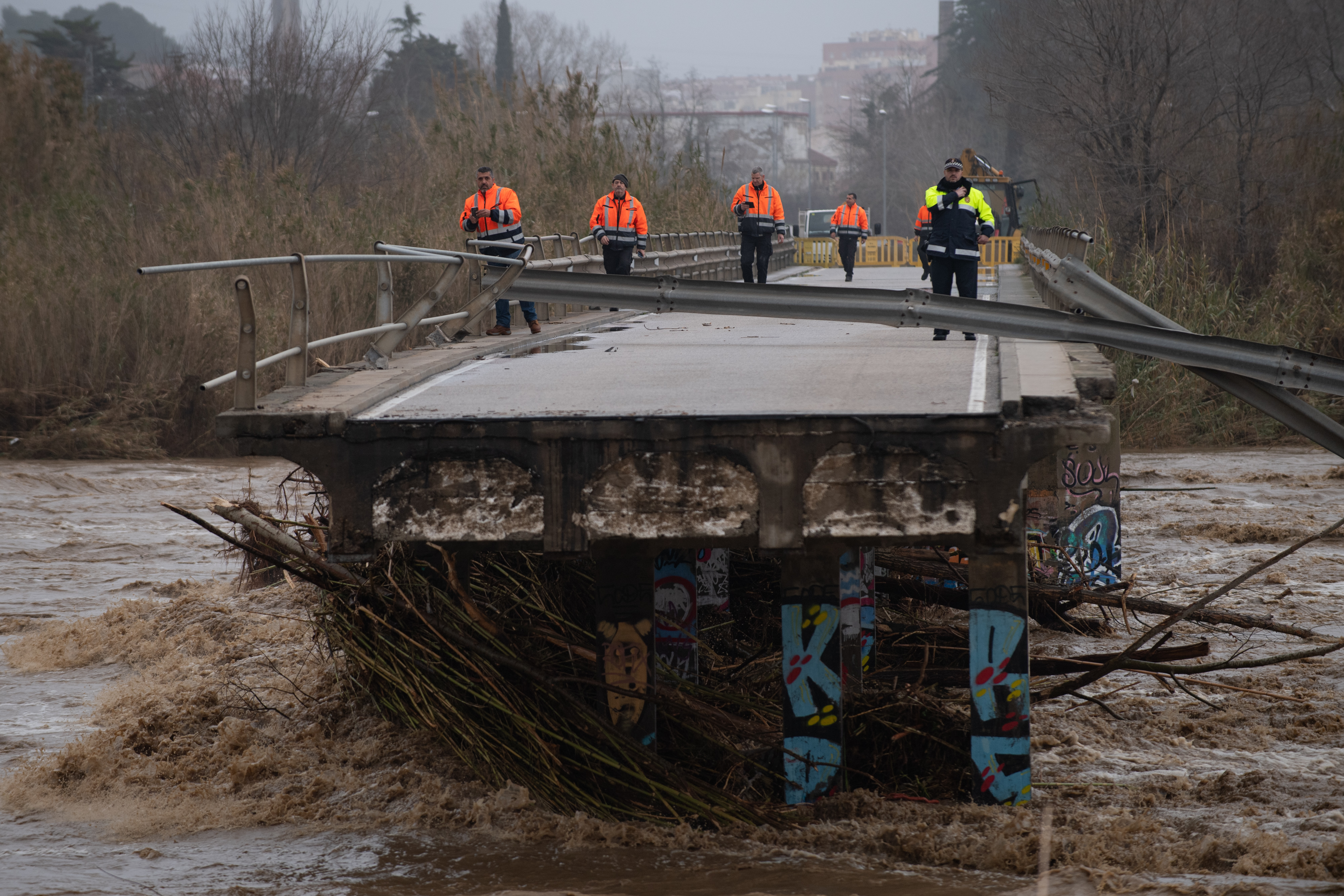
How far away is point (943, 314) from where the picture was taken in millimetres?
8633

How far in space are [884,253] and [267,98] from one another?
2209cm

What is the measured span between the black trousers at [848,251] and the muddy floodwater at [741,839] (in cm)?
1840

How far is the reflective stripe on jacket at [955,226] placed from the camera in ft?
41.5

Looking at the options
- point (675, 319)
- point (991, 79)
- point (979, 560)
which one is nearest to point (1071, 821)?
point (979, 560)

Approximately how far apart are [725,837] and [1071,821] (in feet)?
5.42

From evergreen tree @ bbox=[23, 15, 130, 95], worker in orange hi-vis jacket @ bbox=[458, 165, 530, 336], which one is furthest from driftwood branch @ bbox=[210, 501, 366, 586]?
evergreen tree @ bbox=[23, 15, 130, 95]

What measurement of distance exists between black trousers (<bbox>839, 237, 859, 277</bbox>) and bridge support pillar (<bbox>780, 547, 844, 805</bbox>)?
23.8m

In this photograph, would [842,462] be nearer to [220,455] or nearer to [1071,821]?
[1071,821]

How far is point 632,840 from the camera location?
21.4 ft

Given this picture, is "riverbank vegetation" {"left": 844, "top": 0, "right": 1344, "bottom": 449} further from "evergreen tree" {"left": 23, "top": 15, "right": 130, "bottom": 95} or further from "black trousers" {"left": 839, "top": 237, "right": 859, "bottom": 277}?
"evergreen tree" {"left": 23, "top": 15, "right": 130, "bottom": 95}

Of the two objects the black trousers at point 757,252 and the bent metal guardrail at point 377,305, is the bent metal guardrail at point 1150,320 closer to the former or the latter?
the bent metal guardrail at point 377,305

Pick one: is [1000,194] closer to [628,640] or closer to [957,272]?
[957,272]

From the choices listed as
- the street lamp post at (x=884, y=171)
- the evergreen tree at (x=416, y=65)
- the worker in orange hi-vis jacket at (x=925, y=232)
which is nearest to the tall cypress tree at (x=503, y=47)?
the evergreen tree at (x=416, y=65)

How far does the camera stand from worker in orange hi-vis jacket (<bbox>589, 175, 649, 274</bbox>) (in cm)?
1727
